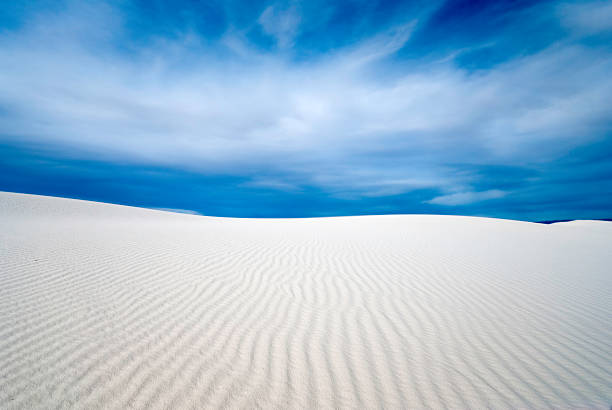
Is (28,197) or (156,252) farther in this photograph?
(28,197)

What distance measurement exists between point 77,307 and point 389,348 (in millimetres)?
4265

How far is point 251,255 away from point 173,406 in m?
6.04

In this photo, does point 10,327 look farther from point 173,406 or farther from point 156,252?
point 156,252

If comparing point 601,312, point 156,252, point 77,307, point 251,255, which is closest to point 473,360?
point 601,312

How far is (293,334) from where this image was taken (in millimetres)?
3600

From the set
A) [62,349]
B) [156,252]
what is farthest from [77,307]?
[156,252]

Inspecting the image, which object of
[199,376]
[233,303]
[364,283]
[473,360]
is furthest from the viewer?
[364,283]

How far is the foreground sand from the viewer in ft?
8.37

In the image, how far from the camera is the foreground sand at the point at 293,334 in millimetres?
2551

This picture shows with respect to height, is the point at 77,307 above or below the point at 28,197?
below

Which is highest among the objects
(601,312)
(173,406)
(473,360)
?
(601,312)

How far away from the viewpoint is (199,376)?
266 centimetres

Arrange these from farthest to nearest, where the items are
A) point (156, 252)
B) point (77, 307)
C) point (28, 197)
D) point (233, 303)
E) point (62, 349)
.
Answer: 1. point (28, 197)
2. point (156, 252)
3. point (233, 303)
4. point (77, 307)
5. point (62, 349)

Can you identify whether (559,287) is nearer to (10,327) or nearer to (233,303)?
(233,303)
